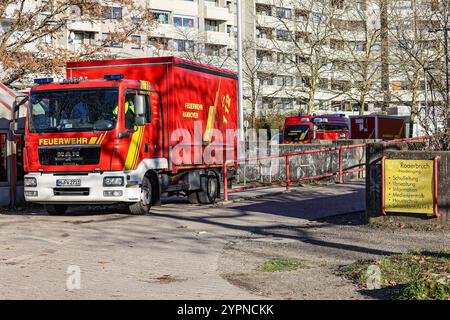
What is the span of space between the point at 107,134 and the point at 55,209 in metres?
2.91

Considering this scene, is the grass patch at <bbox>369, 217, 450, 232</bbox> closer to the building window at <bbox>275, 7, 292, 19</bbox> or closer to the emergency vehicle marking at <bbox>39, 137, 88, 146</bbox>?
the emergency vehicle marking at <bbox>39, 137, 88, 146</bbox>

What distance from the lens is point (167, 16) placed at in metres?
68.3

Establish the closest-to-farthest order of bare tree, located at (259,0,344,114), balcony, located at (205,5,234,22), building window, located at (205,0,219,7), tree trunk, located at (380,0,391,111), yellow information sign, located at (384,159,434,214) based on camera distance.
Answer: yellow information sign, located at (384,159,434,214) < tree trunk, located at (380,0,391,111) < bare tree, located at (259,0,344,114) < balcony, located at (205,5,234,22) < building window, located at (205,0,219,7)

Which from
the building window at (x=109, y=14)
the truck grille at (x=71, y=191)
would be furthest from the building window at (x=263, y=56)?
the truck grille at (x=71, y=191)

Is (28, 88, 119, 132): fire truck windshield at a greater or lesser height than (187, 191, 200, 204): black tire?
greater

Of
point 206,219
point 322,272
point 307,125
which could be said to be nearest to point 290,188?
point 206,219

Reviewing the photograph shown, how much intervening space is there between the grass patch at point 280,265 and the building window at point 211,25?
6335cm

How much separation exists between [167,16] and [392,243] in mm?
58821

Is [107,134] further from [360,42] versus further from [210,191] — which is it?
[360,42]

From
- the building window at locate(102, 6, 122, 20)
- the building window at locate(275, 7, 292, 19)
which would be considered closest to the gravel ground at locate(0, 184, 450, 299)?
the building window at locate(102, 6, 122, 20)

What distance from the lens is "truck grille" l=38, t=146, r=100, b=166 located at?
15773 mm

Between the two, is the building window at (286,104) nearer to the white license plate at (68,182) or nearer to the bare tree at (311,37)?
the bare tree at (311,37)

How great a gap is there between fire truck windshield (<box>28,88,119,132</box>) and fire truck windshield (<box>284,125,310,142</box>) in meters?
30.0

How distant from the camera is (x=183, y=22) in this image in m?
69.4
